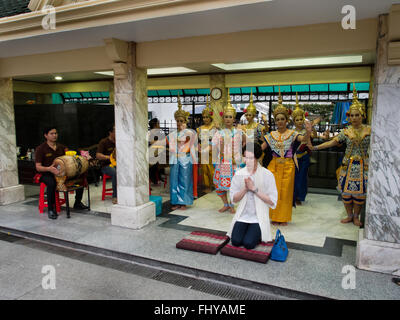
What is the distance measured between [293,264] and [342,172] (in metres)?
1.94

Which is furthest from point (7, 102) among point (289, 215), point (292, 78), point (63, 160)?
point (292, 78)

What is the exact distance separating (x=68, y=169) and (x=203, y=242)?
106 inches

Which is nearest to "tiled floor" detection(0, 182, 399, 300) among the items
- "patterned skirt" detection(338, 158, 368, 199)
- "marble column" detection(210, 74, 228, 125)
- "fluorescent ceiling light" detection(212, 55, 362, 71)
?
"patterned skirt" detection(338, 158, 368, 199)

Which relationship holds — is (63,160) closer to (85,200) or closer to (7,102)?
(85,200)

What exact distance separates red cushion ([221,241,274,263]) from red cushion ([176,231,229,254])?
0.14 m

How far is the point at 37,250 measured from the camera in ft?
14.3

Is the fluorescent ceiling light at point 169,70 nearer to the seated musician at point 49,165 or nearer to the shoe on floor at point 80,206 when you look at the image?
the seated musician at point 49,165

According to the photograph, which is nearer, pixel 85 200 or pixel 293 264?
pixel 293 264

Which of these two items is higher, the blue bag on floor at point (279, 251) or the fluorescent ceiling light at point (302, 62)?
the fluorescent ceiling light at point (302, 62)

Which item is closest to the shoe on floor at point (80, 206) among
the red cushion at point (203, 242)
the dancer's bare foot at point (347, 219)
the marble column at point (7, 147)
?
the marble column at point (7, 147)

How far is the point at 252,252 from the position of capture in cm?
384

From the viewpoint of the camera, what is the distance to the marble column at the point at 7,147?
20.5ft

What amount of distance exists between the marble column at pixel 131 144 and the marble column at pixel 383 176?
10.1 ft

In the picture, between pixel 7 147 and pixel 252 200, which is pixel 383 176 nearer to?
pixel 252 200
